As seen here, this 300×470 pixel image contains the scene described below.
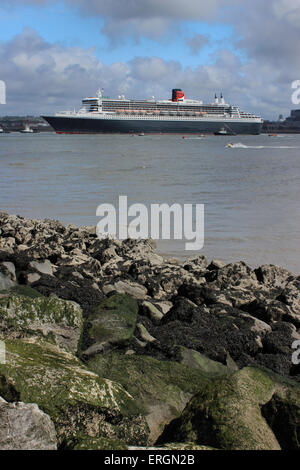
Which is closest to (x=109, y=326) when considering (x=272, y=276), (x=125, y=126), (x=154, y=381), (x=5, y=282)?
(x=154, y=381)

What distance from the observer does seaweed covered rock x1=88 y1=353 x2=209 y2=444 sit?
8.70 ft

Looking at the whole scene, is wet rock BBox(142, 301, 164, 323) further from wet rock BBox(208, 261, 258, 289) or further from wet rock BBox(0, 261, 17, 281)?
wet rock BBox(0, 261, 17, 281)

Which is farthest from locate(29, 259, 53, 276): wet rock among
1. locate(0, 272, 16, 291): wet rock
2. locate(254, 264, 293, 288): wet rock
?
locate(254, 264, 293, 288): wet rock

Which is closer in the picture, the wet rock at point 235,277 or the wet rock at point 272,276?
the wet rock at point 235,277

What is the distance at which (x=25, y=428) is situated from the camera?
2094 millimetres

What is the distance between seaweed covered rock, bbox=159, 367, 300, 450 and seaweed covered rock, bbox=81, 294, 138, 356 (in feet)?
3.25

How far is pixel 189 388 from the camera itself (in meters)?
2.82

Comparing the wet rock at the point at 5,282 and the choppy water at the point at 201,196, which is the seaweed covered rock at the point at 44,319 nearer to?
the wet rock at the point at 5,282

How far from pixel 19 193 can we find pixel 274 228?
7.75 metres

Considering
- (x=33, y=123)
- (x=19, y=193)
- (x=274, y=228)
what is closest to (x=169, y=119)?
(x=33, y=123)

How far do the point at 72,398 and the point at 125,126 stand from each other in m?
70.9

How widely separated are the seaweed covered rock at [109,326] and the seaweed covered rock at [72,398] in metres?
0.84

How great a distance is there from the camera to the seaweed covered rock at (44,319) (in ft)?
10.7

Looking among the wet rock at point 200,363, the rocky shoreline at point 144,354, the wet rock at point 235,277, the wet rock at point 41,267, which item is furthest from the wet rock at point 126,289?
the wet rock at point 200,363
